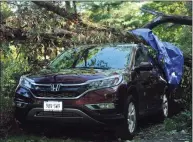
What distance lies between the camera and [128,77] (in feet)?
22.8

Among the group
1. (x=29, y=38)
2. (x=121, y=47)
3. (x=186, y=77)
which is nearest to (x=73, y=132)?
(x=121, y=47)

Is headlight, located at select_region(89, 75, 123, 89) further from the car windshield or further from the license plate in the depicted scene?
the car windshield

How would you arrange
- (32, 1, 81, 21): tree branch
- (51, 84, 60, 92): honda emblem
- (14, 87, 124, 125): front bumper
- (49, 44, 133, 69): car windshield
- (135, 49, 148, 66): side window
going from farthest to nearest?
(32, 1, 81, 21): tree branch → (135, 49, 148, 66): side window → (49, 44, 133, 69): car windshield → (51, 84, 60, 92): honda emblem → (14, 87, 124, 125): front bumper

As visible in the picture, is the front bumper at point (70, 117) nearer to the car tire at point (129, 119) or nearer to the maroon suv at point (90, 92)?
the maroon suv at point (90, 92)

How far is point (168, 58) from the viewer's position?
958 centimetres

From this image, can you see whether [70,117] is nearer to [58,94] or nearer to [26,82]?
[58,94]

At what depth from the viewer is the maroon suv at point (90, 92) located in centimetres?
639

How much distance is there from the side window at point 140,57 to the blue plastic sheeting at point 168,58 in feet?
3.49

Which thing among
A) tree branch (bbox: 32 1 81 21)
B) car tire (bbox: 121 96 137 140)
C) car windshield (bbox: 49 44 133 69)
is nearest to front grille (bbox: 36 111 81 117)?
car tire (bbox: 121 96 137 140)

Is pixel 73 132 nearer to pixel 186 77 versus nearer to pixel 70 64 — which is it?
Answer: pixel 70 64

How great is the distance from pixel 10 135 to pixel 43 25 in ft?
10.1

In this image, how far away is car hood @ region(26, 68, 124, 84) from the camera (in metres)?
6.56

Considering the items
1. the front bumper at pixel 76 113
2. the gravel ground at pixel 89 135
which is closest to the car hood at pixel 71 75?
the front bumper at pixel 76 113

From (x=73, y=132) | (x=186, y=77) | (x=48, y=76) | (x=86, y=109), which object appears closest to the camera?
(x=86, y=109)
